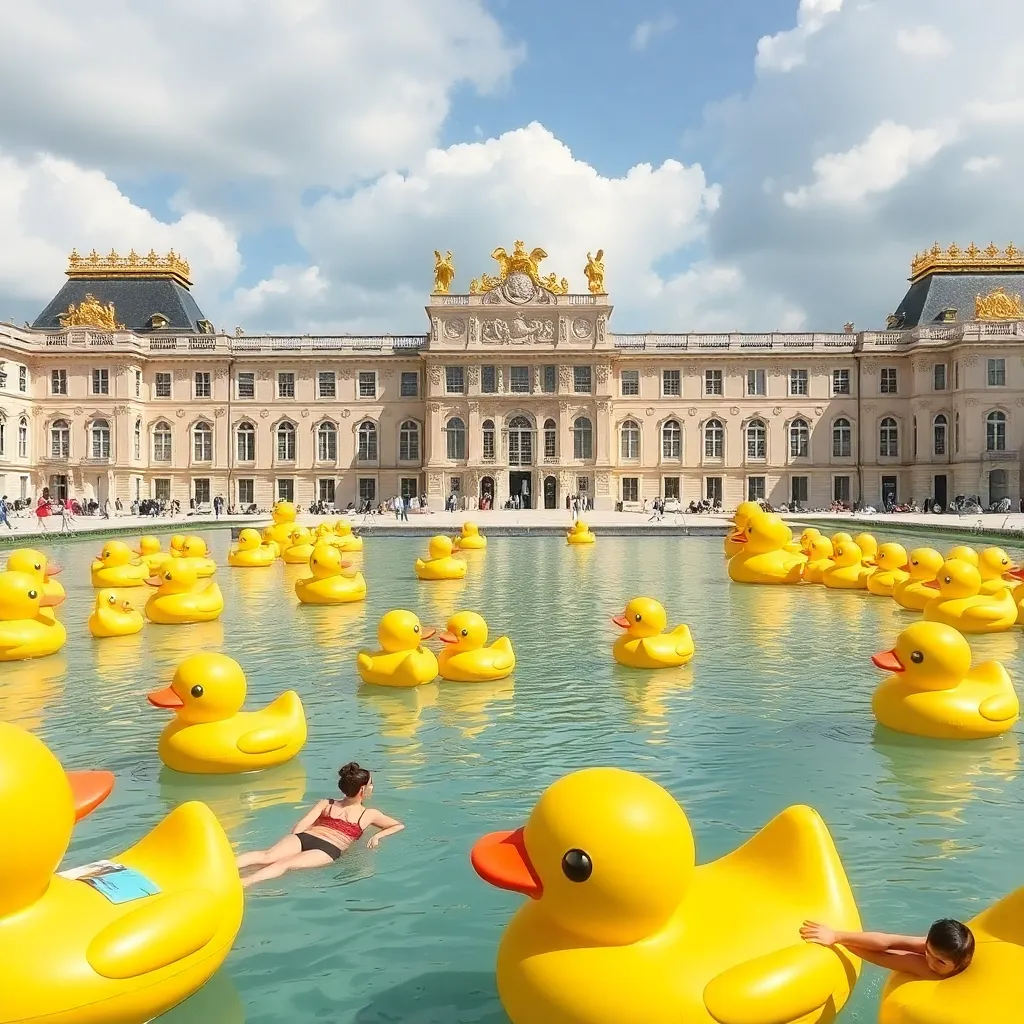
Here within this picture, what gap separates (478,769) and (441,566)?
12.4 meters

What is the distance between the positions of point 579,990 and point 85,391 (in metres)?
64.7

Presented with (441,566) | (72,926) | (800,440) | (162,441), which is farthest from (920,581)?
(162,441)

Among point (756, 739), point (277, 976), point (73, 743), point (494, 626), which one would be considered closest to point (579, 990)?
point (277, 976)

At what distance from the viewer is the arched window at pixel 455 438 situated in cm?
6200

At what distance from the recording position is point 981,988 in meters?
3.55

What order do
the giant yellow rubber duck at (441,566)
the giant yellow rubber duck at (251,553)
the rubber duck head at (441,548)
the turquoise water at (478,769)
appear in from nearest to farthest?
the turquoise water at (478,769) → the giant yellow rubber duck at (441,566) → the rubber duck head at (441,548) → the giant yellow rubber duck at (251,553)

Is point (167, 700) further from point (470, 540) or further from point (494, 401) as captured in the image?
point (494, 401)

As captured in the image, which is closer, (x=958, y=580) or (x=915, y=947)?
(x=915, y=947)

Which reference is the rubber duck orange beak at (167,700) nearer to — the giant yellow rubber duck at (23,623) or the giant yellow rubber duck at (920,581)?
the giant yellow rubber duck at (23,623)

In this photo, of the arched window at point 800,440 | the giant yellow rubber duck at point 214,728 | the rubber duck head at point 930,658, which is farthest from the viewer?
the arched window at point 800,440

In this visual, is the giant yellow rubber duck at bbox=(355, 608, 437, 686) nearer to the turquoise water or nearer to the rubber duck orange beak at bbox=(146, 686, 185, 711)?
the turquoise water

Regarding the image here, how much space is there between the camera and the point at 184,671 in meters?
7.45

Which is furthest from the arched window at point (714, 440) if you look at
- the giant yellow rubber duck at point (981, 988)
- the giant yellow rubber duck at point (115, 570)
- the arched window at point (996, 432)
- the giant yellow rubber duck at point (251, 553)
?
the giant yellow rubber duck at point (981, 988)

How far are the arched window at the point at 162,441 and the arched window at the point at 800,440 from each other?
42.3 m
